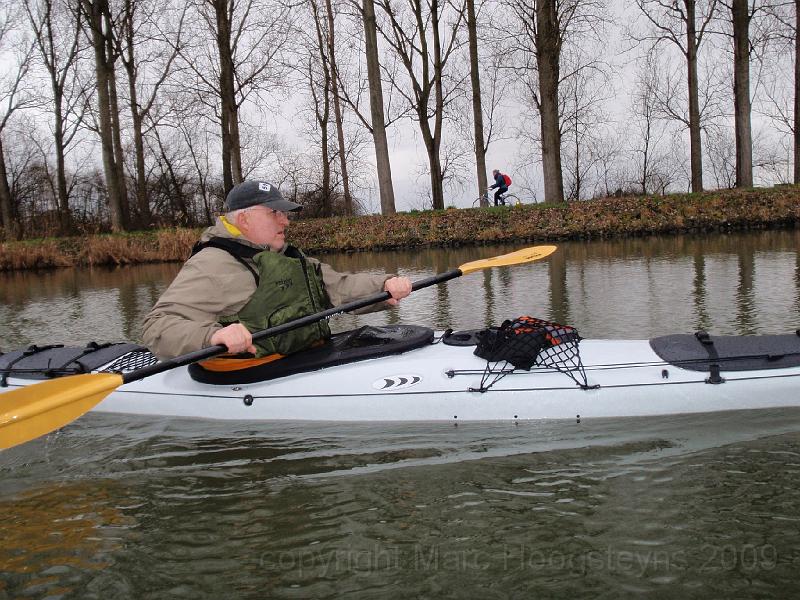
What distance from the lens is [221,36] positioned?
16.4 metres

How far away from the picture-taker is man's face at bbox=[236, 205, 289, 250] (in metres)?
3.74

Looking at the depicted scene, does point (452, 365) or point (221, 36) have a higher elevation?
point (221, 36)

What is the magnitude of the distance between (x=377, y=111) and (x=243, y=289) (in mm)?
13292

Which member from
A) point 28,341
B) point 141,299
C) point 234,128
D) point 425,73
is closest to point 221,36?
point 234,128

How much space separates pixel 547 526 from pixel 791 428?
1.54m

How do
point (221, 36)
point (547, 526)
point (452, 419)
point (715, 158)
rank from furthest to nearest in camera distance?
point (715, 158) → point (221, 36) → point (452, 419) → point (547, 526)

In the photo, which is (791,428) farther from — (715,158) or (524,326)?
(715,158)

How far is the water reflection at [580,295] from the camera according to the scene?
631 cm

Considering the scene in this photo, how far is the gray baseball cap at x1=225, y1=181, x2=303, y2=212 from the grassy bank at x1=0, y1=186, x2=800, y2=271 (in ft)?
40.6

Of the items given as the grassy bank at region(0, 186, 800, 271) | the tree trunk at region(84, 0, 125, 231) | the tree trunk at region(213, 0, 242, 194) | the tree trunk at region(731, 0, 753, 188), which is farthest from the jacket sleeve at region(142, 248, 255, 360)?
the tree trunk at region(731, 0, 753, 188)

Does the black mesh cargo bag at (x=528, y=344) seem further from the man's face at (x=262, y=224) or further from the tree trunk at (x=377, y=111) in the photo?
the tree trunk at (x=377, y=111)

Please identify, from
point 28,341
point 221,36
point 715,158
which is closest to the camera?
point 28,341

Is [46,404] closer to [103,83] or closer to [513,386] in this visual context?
[513,386]

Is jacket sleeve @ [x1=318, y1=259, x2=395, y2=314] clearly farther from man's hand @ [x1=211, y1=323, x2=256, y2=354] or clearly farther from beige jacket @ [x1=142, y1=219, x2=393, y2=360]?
man's hand @ [x1=211, y1=323, x2=256, y2=354]
